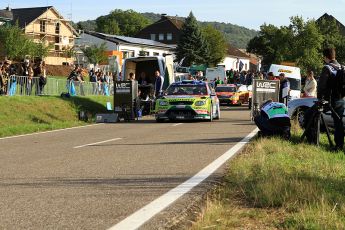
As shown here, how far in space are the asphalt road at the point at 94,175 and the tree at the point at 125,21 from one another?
139459mm

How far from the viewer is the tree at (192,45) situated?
94.1 meters

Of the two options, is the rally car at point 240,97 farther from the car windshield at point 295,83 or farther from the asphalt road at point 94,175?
the asphalt road at point 94,175

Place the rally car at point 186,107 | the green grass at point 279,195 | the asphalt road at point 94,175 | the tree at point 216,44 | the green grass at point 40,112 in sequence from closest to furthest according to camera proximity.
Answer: the green grass at point 279,195, the asphalt road at point 94,175, the green grass at point 40,112, the rally car at point 186,107, the tree at point 216,44

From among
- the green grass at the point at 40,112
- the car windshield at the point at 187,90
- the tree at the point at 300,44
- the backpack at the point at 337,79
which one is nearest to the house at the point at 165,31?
the tree at the point at 300,44

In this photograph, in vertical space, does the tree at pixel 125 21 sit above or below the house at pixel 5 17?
above

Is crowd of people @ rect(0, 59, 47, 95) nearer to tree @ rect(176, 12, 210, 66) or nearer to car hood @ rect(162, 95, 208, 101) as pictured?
car hood @ rect(162, 95, 208, 101)

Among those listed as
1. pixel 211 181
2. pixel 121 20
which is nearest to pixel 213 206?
pixel 211 181

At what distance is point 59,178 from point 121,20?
14934 cm

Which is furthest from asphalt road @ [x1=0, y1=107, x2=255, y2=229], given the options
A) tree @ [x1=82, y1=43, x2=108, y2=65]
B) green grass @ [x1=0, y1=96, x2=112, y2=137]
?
tree @ [x1=82, y1=43, x2=108, y2=65]

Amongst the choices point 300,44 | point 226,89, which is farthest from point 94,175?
point 300,44

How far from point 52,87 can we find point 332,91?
19.2 meters

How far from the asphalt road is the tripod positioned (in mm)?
1716

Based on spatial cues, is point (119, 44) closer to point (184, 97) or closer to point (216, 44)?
point (216, 44)

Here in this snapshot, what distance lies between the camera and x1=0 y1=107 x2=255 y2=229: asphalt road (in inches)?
224
